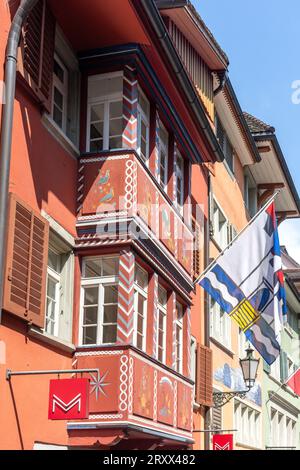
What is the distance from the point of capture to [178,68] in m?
14.5

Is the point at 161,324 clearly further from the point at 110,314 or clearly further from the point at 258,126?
the point at 258,126

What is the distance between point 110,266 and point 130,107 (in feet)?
7.89

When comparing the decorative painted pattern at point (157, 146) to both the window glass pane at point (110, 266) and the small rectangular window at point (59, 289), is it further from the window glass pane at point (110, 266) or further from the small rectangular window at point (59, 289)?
the small rectangular window at point (59, 289)

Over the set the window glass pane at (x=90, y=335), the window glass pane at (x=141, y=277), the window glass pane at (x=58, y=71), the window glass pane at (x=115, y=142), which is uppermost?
the window glass pane at (x=58, y=71)

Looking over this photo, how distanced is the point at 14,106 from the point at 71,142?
1.92 m

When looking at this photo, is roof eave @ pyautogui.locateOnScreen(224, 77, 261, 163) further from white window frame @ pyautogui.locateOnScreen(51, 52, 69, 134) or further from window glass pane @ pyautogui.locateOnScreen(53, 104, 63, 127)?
window glass pane @ pyautogui.locateOnScreen(53, 104, 63, 127)

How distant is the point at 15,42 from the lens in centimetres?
1088

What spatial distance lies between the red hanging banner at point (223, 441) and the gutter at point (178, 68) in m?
5.92

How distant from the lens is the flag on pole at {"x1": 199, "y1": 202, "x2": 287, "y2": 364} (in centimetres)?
1491

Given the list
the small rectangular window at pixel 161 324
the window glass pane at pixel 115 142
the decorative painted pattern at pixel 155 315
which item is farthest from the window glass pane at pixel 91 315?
the window glass pane at pixel 115 142

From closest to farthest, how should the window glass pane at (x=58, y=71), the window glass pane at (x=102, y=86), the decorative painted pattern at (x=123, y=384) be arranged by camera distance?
the decorative painted pattern at (x=123, y=384)
the window glass pane at (x=58, y=71)
the window glass pane at (x=102, y=86)

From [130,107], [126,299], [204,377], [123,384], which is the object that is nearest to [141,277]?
[126,299]

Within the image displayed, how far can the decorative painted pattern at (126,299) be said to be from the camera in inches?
482

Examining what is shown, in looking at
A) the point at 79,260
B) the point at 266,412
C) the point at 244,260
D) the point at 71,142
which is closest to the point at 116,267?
the point at 79,260
